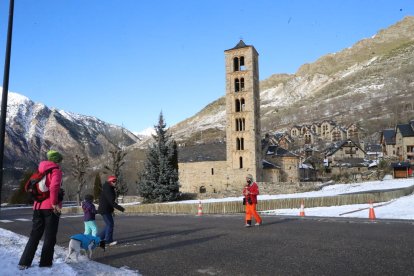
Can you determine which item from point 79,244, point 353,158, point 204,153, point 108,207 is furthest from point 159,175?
point 353,158

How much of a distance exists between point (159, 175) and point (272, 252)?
38893 millimetres

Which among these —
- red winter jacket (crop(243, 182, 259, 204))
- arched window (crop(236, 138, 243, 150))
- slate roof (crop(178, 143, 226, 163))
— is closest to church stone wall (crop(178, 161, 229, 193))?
slate roof (crop(178, 143, 226, 163))

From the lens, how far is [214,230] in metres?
12.5

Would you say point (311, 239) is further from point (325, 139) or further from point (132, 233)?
point (325, 139)

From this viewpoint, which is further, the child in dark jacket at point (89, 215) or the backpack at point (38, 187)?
the child in dark jacket at point (89, 215)

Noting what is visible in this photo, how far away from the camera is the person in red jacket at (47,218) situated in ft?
22.1

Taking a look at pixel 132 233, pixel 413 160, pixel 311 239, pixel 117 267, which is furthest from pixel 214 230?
pixel 413 160

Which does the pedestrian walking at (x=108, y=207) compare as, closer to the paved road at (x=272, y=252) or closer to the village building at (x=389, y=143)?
Answer: the paved road at (x=272, y=252)

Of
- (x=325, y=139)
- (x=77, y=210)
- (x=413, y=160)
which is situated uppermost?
(x=325, y=139)

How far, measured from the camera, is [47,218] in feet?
22.6

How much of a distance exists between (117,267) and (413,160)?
82.1 m

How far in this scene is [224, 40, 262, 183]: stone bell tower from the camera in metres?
63.5

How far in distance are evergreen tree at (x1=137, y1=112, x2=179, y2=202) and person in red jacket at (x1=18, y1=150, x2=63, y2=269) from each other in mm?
38765

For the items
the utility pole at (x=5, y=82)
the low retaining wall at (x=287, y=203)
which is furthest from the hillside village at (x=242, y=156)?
the utility pole at (x=5, y=82)
